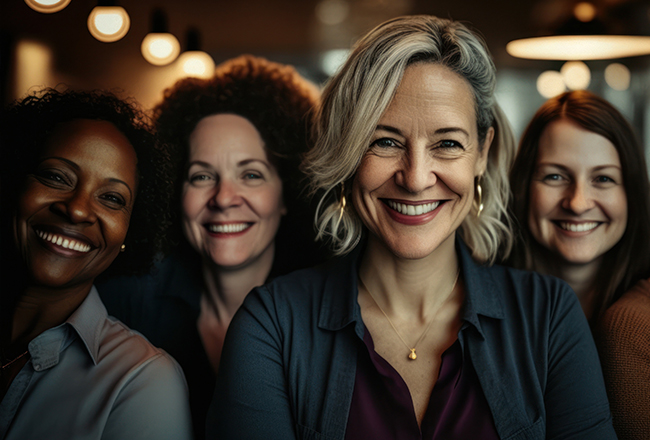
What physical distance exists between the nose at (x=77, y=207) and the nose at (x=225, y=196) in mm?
406

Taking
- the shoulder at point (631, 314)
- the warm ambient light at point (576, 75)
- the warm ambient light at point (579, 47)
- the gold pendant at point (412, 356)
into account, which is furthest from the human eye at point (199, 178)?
the shoulder at point (631, 314)

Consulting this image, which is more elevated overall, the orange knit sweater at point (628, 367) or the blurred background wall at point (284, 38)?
the blurred background wall at point (284, 38)

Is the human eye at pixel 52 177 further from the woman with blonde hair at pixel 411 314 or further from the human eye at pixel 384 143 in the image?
the human eye at pixel 384 143

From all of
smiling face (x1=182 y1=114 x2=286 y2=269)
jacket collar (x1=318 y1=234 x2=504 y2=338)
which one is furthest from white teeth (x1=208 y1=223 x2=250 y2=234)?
jacket collar (x1=318 y1=234 x2=504 y2=338)

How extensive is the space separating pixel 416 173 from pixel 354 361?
1.95 ft

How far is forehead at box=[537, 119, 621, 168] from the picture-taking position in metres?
1.92

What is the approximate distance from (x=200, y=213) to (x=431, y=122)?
0.89m

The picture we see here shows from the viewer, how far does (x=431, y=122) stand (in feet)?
5.22

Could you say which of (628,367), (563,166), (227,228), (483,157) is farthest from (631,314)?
(227,228)

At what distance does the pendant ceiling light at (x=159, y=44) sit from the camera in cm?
195

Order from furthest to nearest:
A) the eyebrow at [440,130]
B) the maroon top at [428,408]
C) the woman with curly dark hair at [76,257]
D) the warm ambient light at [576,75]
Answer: the warm ambient light at [576,75] < the woman with curly dark hair at [76,257] < the eyebrow at [440,130] < the maroon top at [428,408]

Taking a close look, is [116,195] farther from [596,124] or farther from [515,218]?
[596,124]

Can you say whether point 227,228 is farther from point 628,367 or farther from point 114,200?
point 628,367

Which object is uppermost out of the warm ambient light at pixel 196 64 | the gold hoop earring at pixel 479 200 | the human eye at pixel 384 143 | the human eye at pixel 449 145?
the warm ambient light at pixel 196 64
